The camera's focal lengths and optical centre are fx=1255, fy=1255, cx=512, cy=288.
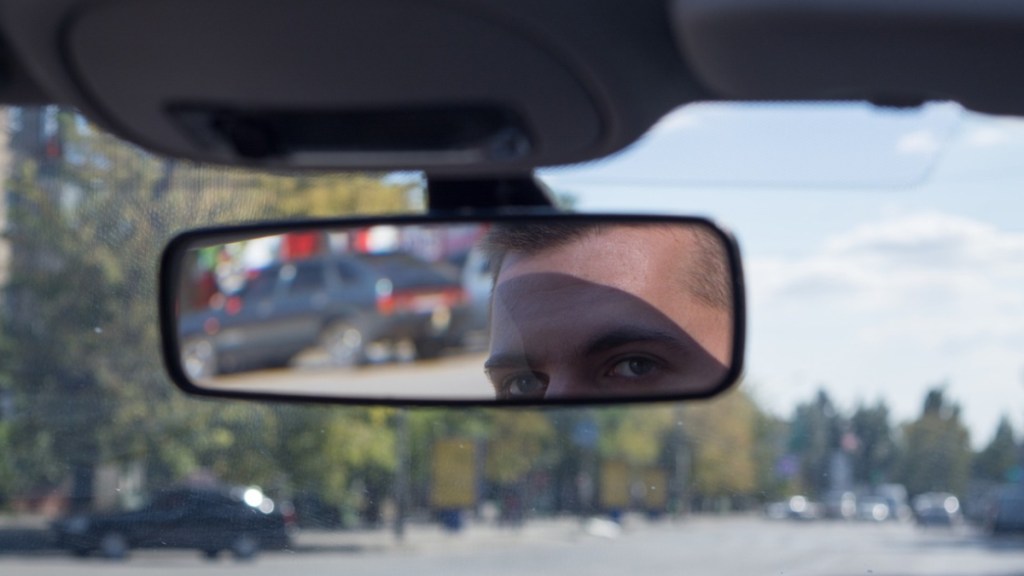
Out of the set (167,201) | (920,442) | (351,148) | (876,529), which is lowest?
(876,529)

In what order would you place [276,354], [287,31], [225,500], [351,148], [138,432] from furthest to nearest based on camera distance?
[138,432]
[225,500]
[276,354]
[351,148]
[287,31]

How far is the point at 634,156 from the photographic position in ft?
10.7

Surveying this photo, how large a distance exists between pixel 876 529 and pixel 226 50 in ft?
10.1

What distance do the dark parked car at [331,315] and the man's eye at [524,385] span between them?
33 cm

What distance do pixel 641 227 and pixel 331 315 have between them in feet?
3.68

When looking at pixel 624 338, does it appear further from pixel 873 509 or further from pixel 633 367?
pixel 873 509

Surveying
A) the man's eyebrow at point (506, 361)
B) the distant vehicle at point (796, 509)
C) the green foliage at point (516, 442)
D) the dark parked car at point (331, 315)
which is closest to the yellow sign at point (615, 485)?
the green foliage at point (516, 442)

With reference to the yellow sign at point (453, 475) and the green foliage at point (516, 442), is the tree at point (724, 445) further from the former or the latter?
the yellow sign at point (453, 475)

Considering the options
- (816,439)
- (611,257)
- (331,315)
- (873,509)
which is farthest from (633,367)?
(873,509)

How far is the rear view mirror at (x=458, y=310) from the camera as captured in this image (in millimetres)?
2562

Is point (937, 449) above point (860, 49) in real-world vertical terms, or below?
below

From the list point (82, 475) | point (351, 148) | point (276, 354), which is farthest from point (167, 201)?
point (351, 148)

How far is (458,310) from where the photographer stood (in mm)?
3023

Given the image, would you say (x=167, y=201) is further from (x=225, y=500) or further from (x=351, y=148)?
(x=351, y=148)
